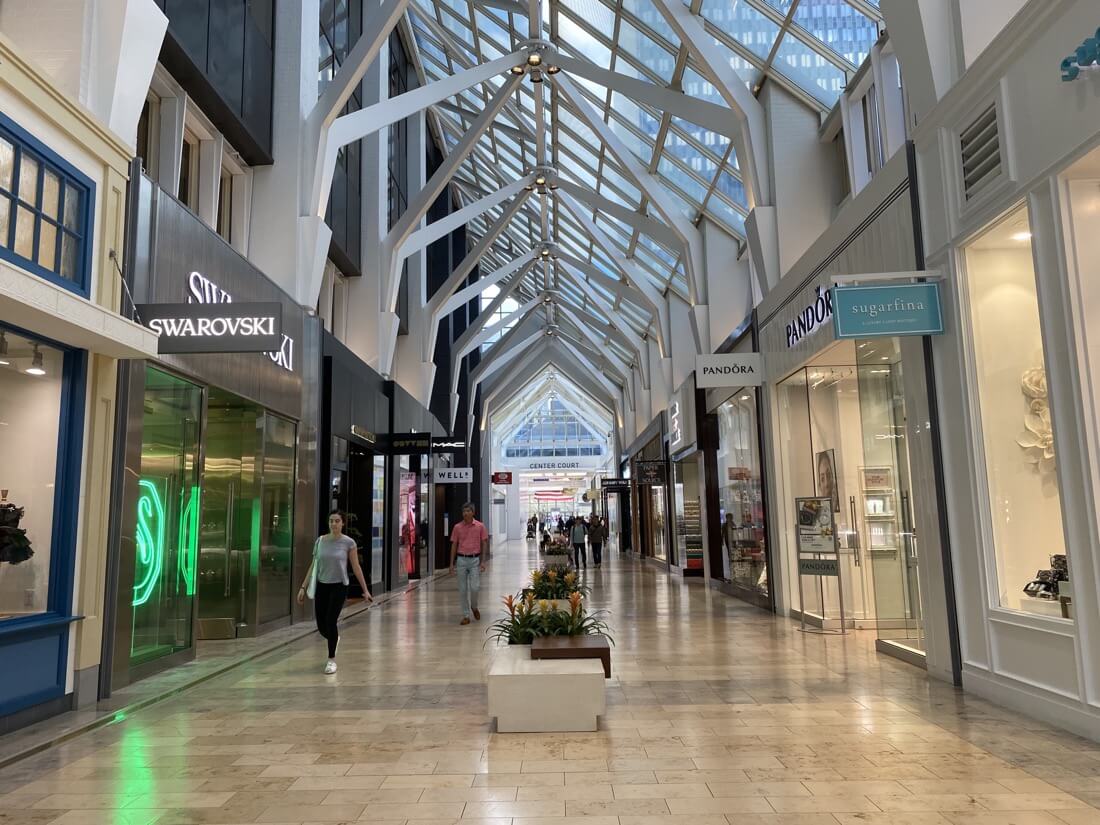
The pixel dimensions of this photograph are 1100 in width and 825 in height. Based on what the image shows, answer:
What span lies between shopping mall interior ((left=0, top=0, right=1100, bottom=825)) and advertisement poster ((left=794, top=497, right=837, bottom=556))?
0.12ft

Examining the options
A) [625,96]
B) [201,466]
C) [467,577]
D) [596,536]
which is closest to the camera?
[201,466]

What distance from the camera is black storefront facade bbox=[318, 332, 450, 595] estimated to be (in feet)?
40.2

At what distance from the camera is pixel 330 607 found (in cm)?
744

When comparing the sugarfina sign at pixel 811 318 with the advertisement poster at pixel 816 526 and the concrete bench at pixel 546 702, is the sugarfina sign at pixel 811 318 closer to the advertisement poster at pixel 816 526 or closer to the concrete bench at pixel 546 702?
the advertisement poster at pixel 816 526

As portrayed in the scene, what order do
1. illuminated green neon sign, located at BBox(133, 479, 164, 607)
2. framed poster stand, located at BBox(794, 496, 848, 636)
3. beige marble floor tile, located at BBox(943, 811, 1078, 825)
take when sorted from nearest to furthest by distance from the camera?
1. beige marble floor tile, located at BBox(943, 811, 1078, 825)
2. illuminated green neon sign, located at BBox(133, 479, 164, 607)
3. framed poster stand, located at BBox(794, 496, 848, 636)

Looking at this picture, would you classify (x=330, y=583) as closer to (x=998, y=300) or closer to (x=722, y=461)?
(x=998, y=300)

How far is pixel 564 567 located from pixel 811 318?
13.1 ft

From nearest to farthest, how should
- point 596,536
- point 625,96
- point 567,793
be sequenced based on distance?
point 567,793, point 625,96, point 596,536

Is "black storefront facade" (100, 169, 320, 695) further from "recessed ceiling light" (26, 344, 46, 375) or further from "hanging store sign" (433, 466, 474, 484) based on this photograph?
"hanging store sign" (433, 466, 474, 484)

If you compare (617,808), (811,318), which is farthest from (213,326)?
(811,318)

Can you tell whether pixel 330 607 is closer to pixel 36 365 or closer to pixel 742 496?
pixel 36 365

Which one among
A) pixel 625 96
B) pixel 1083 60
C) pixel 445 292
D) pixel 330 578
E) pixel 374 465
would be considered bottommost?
pixel 330 578

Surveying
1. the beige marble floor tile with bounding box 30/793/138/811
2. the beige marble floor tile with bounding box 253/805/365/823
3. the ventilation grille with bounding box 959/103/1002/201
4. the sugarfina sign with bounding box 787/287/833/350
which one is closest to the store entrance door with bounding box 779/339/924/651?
the sugarfina sign with bounding box 787/287/833/350

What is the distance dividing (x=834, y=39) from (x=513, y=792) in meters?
9.20
